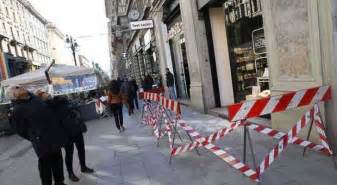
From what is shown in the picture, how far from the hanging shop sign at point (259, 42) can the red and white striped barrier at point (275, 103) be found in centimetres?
363

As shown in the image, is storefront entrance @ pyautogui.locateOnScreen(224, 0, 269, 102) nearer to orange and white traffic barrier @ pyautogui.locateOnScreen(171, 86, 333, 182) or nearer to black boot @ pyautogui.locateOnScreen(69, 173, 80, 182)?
orange and white traffic barrier @ pyautogui.locateOnScreen(171, 86, 333, 182)

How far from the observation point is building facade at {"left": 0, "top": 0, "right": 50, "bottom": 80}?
37.0 metres

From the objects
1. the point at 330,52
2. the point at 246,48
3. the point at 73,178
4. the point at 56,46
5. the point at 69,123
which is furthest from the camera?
the point at 56,46

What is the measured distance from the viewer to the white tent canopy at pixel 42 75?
613 inches

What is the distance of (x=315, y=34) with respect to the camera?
510 centimetres

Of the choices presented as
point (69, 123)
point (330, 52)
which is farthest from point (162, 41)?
point (330, 52)

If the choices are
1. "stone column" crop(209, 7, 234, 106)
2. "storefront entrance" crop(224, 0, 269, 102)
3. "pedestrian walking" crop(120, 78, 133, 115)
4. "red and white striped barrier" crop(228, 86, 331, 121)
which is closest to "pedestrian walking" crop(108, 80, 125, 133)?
"stone column" crop(209, 7, 234, 106)

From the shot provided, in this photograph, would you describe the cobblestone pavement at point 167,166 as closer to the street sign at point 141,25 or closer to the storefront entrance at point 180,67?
the storefront entrance at point 180,67

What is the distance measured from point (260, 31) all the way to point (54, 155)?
5.62 m

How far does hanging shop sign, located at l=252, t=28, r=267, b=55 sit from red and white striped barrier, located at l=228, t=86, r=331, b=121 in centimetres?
363

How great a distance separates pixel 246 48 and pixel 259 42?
3.12 ft

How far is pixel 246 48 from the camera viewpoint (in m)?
9.42

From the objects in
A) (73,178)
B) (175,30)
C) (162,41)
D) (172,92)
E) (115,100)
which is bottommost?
(73,178)

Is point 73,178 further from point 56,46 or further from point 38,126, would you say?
point 56,46
